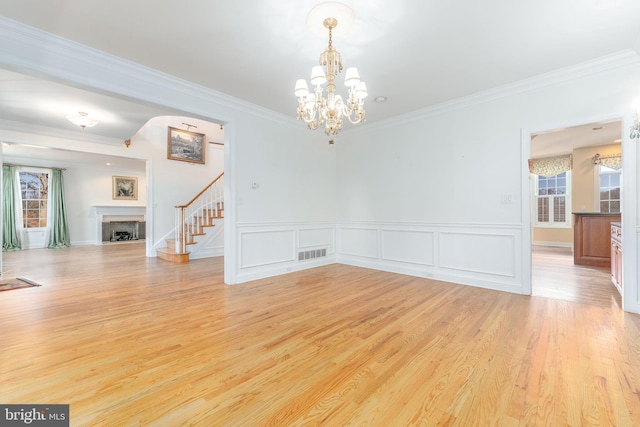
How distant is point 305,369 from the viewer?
188cm

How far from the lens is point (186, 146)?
7836 mm

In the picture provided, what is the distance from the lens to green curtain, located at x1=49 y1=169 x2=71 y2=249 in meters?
8.46

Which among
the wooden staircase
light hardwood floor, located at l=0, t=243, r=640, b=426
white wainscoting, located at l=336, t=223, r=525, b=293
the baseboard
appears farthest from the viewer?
the baseboard

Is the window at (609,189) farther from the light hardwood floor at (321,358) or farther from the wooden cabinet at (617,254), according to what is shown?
the light hardwood floor at (321,358)

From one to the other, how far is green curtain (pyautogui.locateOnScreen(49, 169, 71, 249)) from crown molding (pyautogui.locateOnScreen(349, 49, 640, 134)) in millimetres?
10307

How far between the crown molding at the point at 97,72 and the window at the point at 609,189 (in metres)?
8.95

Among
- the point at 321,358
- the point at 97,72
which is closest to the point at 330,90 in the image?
the point at 321,358

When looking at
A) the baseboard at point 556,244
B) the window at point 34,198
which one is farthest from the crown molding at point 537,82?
the window at point 34,198

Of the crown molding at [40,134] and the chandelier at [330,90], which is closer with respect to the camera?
the chandelier at [330,90]

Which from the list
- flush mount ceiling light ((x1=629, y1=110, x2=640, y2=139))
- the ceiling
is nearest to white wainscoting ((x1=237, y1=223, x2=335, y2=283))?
the ceiling

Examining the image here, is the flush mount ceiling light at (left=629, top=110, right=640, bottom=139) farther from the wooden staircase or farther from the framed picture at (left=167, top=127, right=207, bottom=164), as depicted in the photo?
the framed picture at (left=167, top=127, right=207, bottom=164)

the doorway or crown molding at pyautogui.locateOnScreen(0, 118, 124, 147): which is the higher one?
crown molding at pyautogui.locateOnScreen(0, 118, 124, 147)

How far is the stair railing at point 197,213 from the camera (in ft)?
20.8

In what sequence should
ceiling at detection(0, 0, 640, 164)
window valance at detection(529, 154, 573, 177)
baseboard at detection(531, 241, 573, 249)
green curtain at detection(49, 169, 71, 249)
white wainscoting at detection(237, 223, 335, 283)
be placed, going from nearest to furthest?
ceiling at detection(0, 0, 640, 164) < white wainscoting at detection(237, 223, 335, 283) < window valance at detection(529, 154, 573, 177) < baseboard at detection(531, 241, 573, 249) < green curtain at detection(49, 169, 71, 249)
